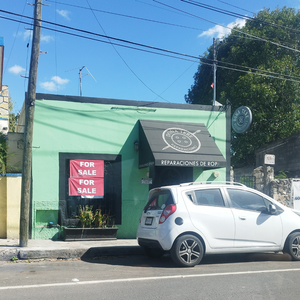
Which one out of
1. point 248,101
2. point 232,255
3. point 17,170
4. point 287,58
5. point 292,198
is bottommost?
point 232,255

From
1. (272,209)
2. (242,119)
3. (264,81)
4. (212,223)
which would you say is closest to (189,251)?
(212,223)

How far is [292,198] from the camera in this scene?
471 inches

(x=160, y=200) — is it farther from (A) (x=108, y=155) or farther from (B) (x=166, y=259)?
(A) (x=108, y=155)

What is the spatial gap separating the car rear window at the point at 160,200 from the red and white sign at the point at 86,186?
3041 millimetres

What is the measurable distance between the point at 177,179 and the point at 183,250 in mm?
4842

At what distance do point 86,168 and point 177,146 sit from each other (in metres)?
2.80

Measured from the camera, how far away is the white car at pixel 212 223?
7289 mm

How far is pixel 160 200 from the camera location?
8.12 m

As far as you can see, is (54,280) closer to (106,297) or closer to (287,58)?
(106,297)

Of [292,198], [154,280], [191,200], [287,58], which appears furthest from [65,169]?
[287,58]

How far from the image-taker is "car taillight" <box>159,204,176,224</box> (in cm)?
737

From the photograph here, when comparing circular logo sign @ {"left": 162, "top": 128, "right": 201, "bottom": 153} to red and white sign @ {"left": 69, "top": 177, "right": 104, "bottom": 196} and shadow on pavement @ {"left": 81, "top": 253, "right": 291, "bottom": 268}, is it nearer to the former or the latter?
red and white sign @ {"left": 69, "top": 177, "right": 104, "bottom": 196}

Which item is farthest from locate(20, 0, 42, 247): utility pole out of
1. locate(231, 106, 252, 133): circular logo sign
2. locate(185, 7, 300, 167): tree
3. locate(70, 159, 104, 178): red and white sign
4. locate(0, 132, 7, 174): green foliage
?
locate(185, 7, 300, 167): tree

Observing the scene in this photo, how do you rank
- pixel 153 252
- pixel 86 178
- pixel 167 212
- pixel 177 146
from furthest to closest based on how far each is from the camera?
pixel 86 178
pixel 177 146
pixel 153 252
pixel 167 212
